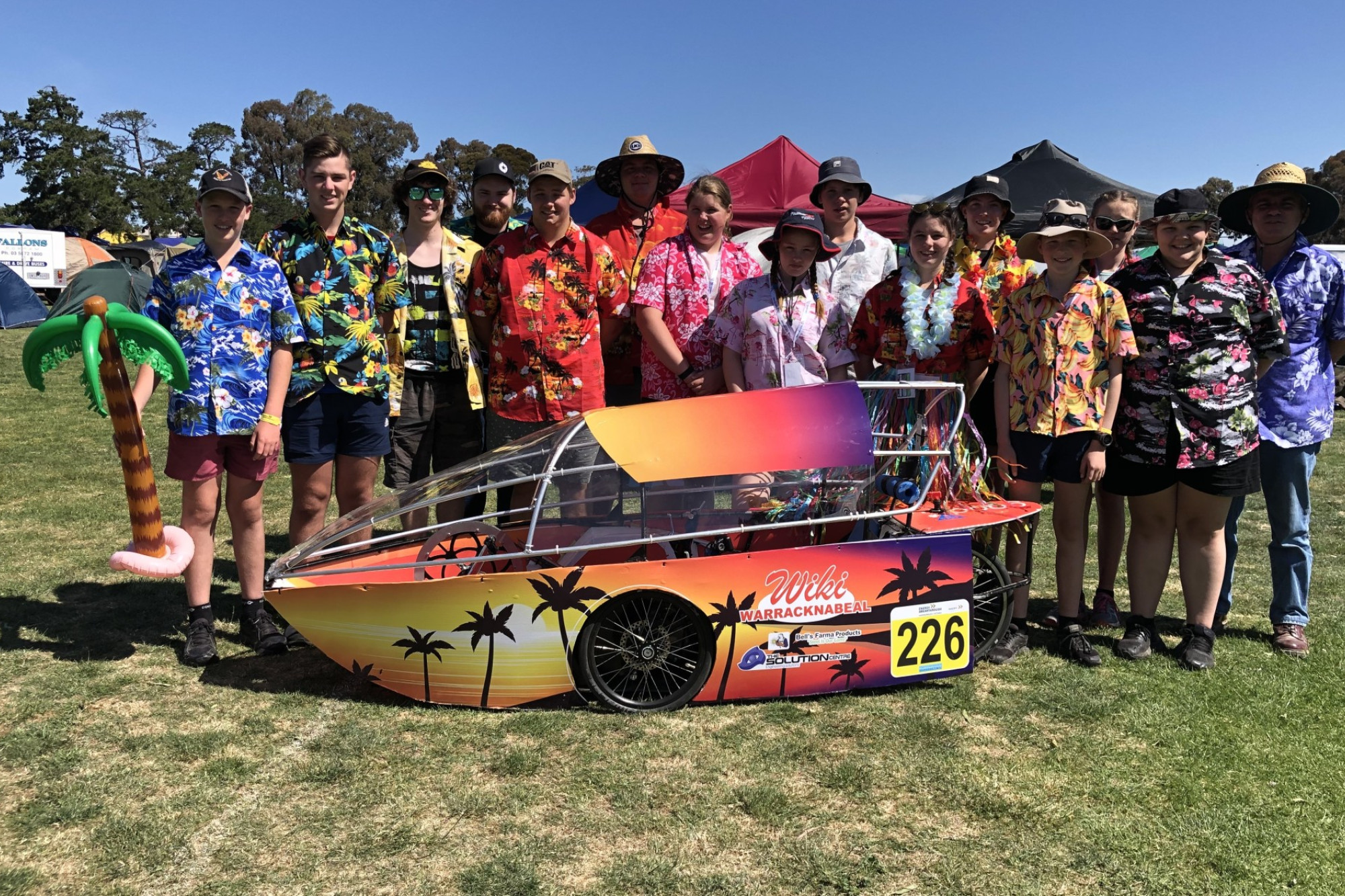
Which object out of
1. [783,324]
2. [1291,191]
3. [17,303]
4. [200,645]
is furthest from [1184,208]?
[17,303]

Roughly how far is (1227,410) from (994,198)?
1.43 m

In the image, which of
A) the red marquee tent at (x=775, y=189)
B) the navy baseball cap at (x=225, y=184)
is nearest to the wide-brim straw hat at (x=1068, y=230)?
the navy baseball cap at (x=225, y=184)

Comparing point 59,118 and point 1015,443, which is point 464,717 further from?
point 59,118

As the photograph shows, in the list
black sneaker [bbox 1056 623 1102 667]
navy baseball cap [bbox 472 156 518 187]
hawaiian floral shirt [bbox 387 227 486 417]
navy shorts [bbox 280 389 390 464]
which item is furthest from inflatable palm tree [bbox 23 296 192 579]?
black sneaker [bbox 1056 623 1102 667]

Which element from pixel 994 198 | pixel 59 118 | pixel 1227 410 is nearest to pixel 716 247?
pixel 994 198

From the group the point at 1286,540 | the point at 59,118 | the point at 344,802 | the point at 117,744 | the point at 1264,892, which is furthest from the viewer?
the point at 59,118

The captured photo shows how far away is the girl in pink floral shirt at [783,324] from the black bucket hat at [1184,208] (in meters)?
1.38

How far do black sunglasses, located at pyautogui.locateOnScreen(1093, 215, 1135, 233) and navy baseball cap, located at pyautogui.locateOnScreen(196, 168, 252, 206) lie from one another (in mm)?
4138

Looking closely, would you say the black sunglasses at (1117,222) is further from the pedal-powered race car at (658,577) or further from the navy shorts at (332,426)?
the navy shorts at (332,426)

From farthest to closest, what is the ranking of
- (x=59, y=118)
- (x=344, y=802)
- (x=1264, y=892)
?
(x=59, y=118) → (x=344, y=802) → (x=1264, y=892)

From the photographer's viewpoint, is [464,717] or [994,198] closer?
[464,717]

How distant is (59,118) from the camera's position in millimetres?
56562

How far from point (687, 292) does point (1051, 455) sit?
181 centimetres

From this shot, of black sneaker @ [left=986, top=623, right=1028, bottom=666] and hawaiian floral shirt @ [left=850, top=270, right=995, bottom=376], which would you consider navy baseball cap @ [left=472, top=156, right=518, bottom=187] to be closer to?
hawaiian floral shirt @ [left=850, top=270, right=995, bottom=376]
